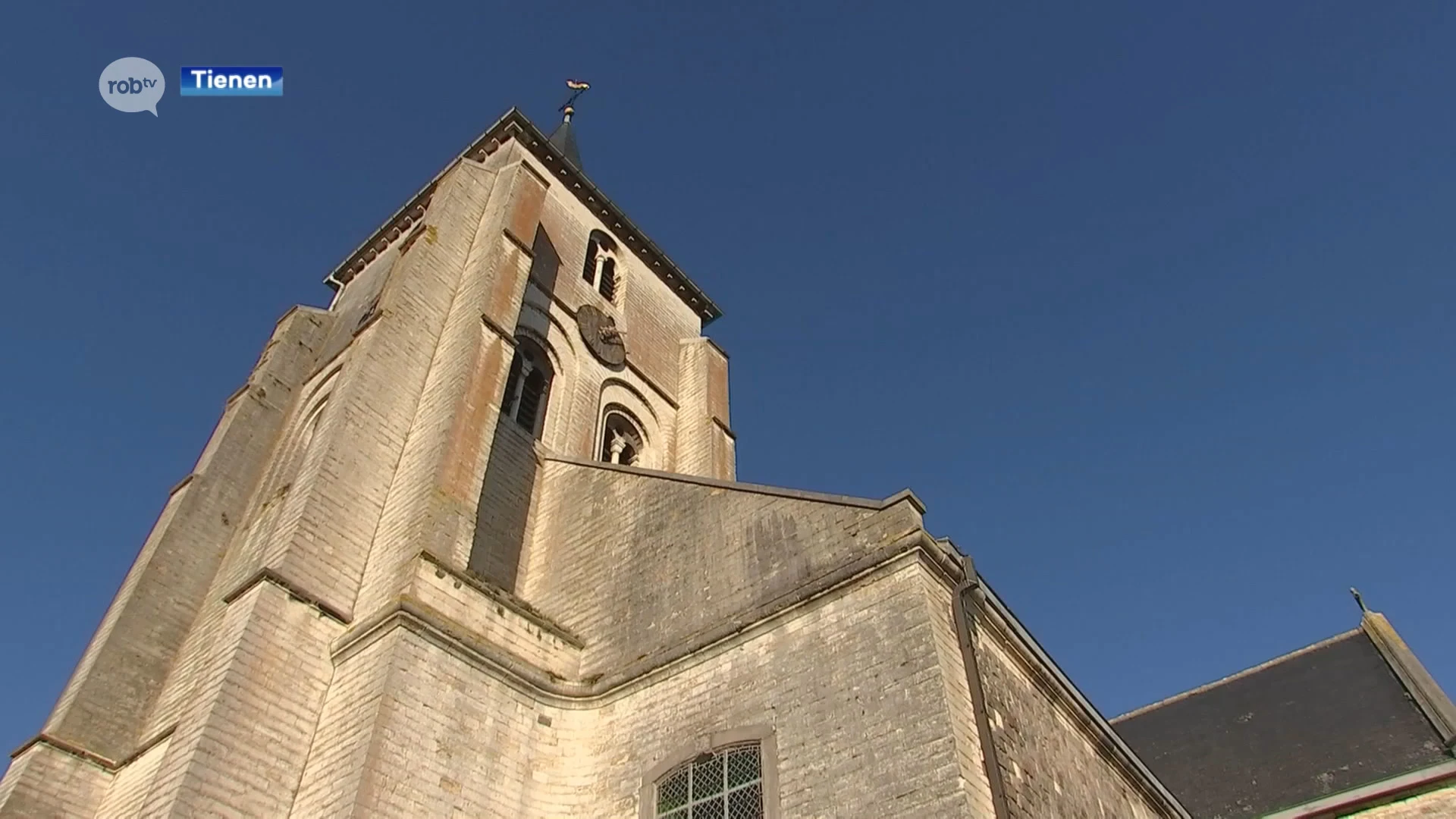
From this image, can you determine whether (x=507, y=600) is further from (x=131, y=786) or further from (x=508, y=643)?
(x=131, y=786)

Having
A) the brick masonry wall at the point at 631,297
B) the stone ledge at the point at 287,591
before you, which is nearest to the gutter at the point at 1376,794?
the brick masonry wall at the point at 631,297

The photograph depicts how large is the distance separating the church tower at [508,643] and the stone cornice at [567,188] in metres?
5.57

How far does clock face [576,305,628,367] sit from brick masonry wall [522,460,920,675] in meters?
4.88

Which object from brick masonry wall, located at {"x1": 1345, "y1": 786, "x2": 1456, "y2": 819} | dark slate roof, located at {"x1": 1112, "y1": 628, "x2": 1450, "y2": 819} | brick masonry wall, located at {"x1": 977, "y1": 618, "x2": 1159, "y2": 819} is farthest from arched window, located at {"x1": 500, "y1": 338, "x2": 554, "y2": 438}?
brick masonry wall, located at {"x1": 1345, "y1": 786, "x2": 1456, "y2": 819}

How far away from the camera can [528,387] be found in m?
15.6

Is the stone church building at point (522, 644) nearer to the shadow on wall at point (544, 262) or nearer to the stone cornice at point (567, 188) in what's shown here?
the shadow on wall at point (544, 262)

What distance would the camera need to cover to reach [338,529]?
10742mm

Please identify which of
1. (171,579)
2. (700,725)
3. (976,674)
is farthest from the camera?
(171,579)

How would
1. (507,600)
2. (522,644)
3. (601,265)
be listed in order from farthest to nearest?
(601,265), (507,600), (522,644)

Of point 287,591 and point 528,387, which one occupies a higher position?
point 528,387

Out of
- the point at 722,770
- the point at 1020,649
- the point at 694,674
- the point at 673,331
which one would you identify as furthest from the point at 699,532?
the point at 673,331

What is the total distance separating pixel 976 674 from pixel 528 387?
9.45 meters

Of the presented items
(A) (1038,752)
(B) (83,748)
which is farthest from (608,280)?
(A) (1038,752)

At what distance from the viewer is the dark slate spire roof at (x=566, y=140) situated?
86.5 ft
